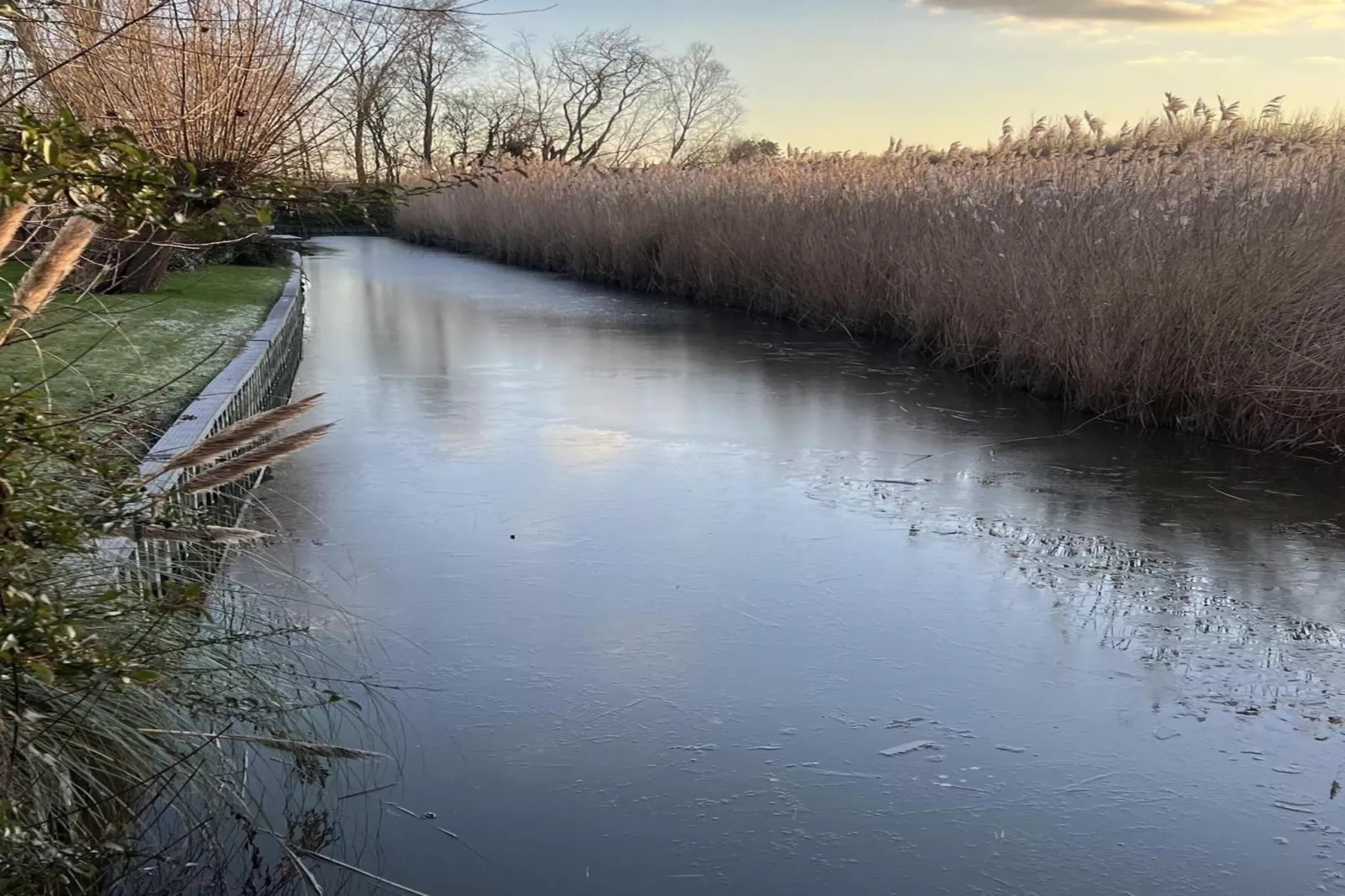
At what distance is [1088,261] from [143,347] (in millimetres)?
4652

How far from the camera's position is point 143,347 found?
6066 millimetres

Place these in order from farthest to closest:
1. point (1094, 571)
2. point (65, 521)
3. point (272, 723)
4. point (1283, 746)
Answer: point (1094, 571)
point (1283, 746)
point (272, 723)
point (65, 521)

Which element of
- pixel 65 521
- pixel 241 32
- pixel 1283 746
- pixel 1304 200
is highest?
pixel 241 32

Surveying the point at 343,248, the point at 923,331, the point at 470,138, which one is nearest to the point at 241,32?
the point at 923,331

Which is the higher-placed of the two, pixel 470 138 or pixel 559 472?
pixel 470 138

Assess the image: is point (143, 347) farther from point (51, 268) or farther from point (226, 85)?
point (51, 268)

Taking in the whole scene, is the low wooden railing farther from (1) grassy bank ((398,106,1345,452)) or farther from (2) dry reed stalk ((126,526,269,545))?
(1) grassy bank ((398,106,1345,452))

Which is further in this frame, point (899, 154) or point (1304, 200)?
point (899, 154)

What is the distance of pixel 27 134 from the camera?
1308 mm

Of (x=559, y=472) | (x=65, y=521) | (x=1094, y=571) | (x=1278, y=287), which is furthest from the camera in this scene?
(x=1278, y=287)

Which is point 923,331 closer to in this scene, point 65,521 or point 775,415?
point 775,415

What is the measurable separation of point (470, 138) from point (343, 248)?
37.1ft

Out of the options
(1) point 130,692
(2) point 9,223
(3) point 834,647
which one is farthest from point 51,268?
(3) point 834,647

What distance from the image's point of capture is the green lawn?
11.5 feet
